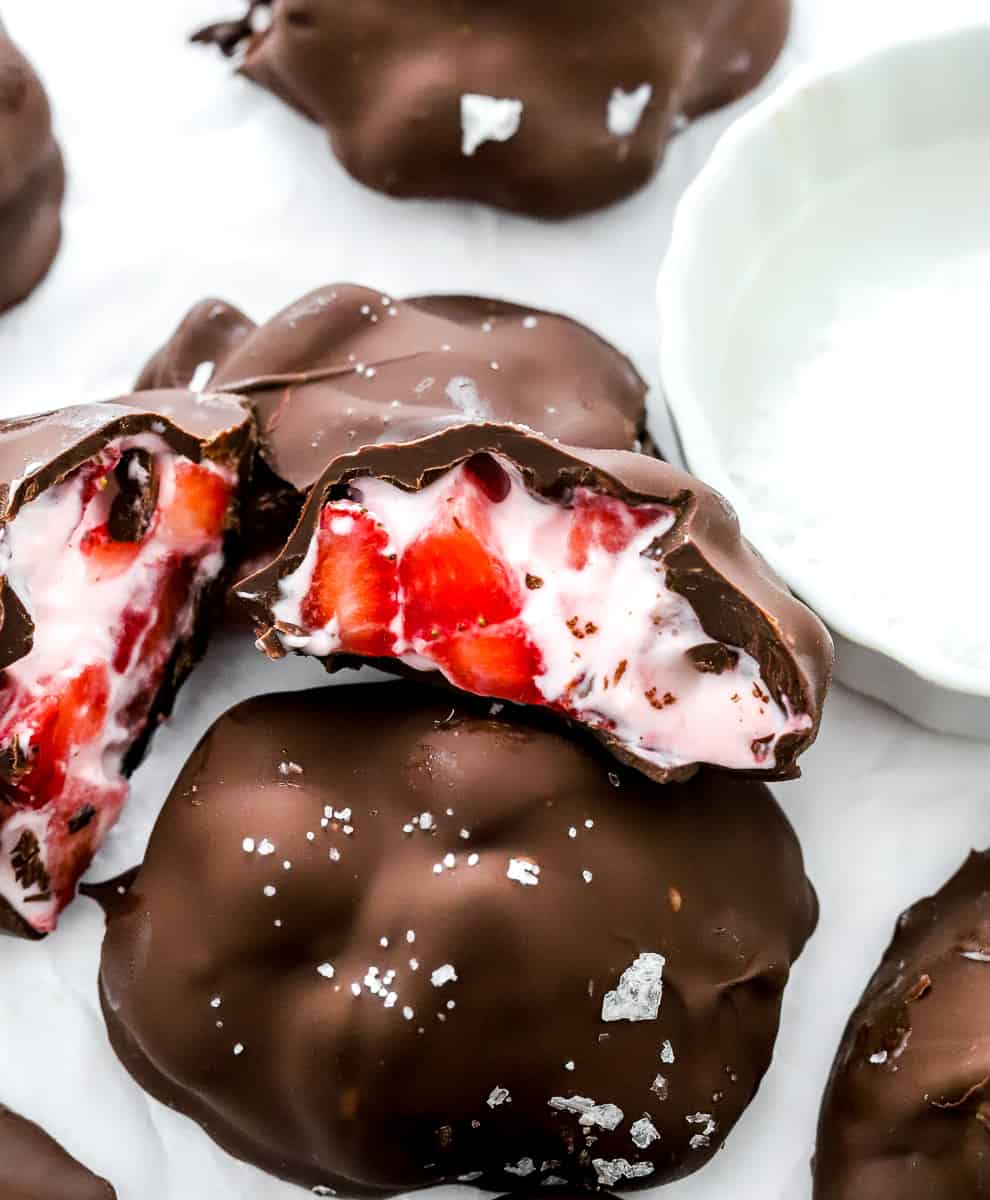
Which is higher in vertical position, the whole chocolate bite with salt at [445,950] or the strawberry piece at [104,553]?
the strawberry piece at [104,553]

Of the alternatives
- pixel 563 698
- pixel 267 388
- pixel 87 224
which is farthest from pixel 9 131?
pixel 563 698

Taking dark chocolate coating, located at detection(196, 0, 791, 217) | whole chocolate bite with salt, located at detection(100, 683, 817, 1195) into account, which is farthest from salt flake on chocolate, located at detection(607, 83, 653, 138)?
whole chocolate bite with salt, located at detection(100, 683, 817, 1195)

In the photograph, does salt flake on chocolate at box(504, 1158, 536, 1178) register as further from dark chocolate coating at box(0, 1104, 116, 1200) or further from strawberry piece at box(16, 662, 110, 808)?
strawberry piece at box(16, 662, 110, 808)

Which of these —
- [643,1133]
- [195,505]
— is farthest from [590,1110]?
[195,505]

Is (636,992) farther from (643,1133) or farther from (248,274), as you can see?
(248,274)

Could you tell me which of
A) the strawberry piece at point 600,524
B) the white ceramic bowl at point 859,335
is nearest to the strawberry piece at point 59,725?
the strawberry piece at point 600,524

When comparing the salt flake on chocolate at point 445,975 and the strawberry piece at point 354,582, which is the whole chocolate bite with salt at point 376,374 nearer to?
the strawberry piece at point 354,582
